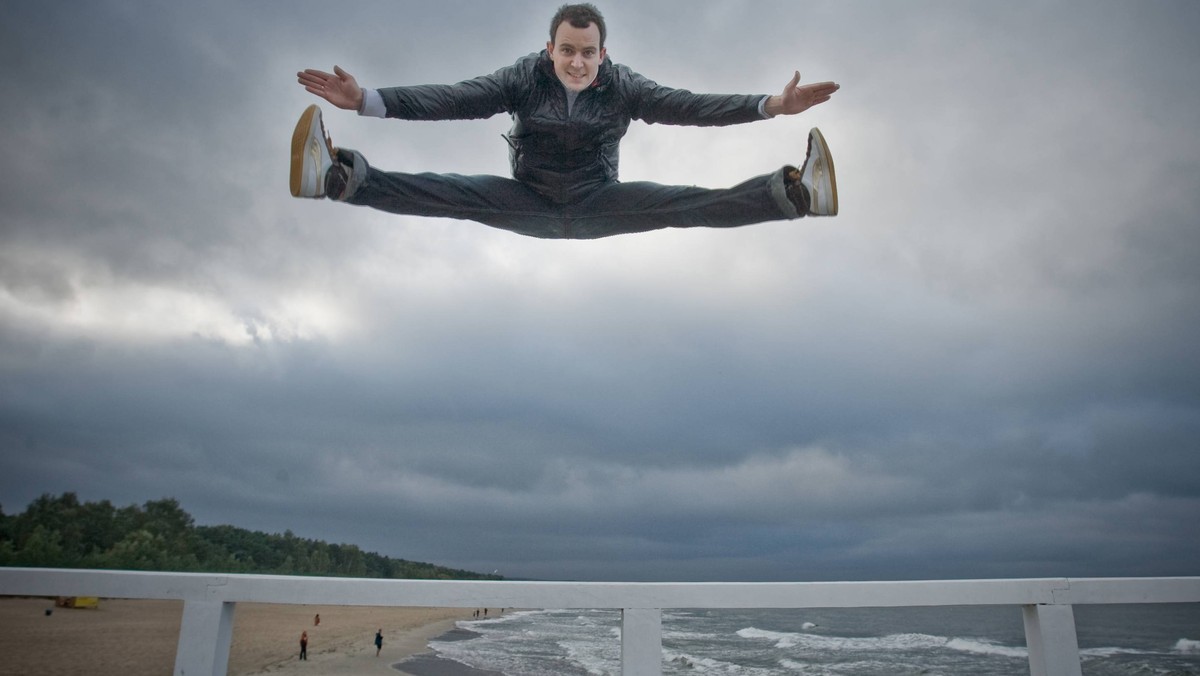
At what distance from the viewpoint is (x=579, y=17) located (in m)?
3.41

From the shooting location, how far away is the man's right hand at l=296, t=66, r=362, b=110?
3.20 metres

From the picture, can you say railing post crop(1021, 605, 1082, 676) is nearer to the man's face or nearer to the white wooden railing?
the white wooden railing

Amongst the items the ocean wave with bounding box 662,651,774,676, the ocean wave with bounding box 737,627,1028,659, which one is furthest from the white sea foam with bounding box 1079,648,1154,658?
the ocean wave with bounding box 662,651,774,676

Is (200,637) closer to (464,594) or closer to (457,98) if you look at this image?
(464,594)

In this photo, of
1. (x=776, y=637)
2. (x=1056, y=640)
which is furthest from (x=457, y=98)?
(x=776, y=637)

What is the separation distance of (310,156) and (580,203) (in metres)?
1.35

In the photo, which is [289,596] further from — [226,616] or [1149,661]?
[1149,661]

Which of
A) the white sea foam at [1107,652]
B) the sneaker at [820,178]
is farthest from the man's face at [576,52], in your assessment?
the white sea foam at [1107,652]

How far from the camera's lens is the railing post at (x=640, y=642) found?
2.62 m

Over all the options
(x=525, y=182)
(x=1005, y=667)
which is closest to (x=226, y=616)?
(x=525, y=182)

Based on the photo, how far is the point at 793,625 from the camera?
138 feet

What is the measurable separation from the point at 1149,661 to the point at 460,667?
75.4ft

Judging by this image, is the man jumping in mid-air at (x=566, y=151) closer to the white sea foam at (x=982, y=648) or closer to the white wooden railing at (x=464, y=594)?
the white wooden railing at (x=464, y=594)

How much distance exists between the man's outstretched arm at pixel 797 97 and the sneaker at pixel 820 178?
14cm
